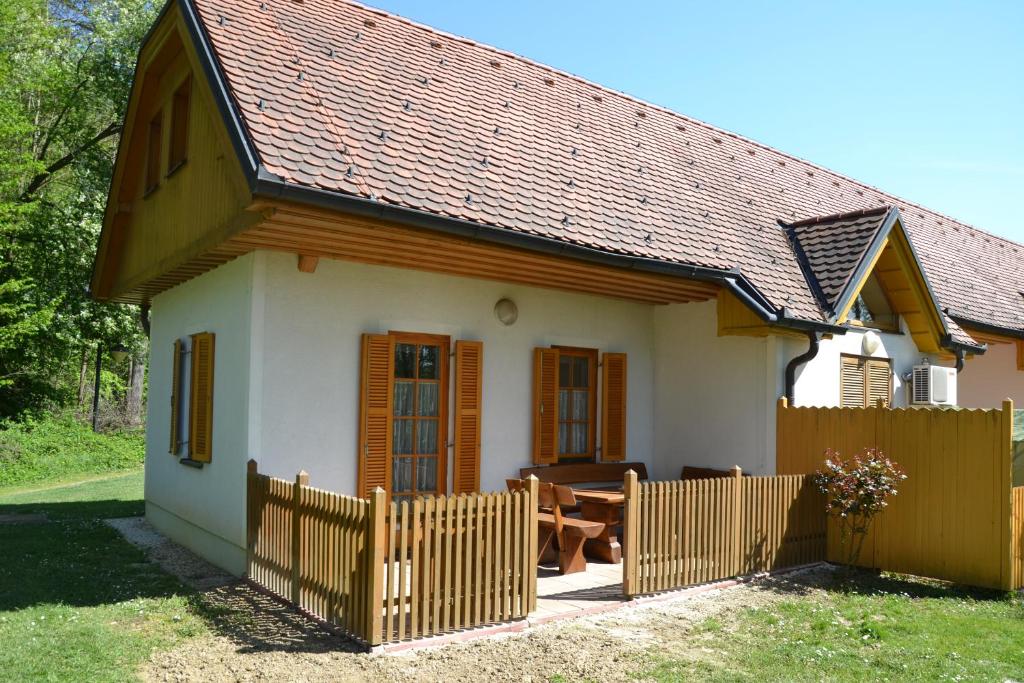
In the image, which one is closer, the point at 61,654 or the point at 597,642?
the point at 61,654

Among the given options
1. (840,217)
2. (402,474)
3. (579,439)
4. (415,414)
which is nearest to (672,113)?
(840,217)

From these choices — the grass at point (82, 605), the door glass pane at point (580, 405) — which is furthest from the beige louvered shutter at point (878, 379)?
the grass at point (82, 605)

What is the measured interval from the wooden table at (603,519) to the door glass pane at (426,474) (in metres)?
1.67

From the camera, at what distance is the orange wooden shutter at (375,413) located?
9.12m

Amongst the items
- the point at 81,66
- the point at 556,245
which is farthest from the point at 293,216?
the point at 81,66

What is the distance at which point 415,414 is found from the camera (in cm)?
962

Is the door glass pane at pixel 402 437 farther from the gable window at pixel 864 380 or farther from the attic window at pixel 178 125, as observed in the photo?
the gable window at pixel 864 380

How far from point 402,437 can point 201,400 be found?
Answer: 8.12ft

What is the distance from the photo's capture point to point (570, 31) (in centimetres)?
1177

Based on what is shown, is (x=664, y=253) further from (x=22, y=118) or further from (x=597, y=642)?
(x=22, y=118)

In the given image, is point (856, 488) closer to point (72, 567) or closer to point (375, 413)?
point (375, 413)

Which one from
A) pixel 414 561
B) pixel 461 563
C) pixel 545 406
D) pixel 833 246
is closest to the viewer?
pixel 414 561

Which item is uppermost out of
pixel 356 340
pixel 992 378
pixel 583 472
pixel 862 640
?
pixel 356 340

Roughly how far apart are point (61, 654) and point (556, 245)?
5657 millimetres
